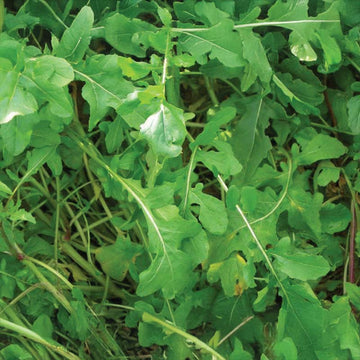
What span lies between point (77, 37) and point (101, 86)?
0.29 feet

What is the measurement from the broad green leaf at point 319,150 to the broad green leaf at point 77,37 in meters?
0.48

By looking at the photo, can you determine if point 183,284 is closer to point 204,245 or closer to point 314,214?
point 204,245

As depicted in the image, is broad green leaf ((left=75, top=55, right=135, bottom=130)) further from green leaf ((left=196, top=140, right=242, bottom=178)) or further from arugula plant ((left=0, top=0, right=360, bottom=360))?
green leaf ((left=196, top=140, right=242, bottom=178))

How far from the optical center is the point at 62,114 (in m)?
0.90

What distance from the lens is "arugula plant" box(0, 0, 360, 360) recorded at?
95cm

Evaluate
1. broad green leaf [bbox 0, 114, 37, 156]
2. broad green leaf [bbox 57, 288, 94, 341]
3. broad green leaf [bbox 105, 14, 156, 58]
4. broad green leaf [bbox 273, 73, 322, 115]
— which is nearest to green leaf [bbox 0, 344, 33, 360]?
broad green leaf [bbox 57, 288, 94, 341]

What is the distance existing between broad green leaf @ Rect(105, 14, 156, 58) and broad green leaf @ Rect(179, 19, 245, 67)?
8cm

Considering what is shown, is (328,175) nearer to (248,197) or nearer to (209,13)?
(248,197)

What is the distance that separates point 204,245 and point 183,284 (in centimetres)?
7

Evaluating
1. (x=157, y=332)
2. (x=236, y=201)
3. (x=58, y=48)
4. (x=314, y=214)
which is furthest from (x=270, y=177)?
(x=58, y=48)

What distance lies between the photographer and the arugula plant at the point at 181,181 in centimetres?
95

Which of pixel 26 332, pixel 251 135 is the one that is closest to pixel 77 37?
pixel 251 135

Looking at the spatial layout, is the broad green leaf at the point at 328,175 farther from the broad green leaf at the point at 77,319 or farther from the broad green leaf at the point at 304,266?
the broad green leaf at the point at 77,319

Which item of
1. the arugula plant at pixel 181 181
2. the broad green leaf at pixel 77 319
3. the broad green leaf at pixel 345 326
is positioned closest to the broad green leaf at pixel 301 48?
the arugula plant at pixel 181 181
